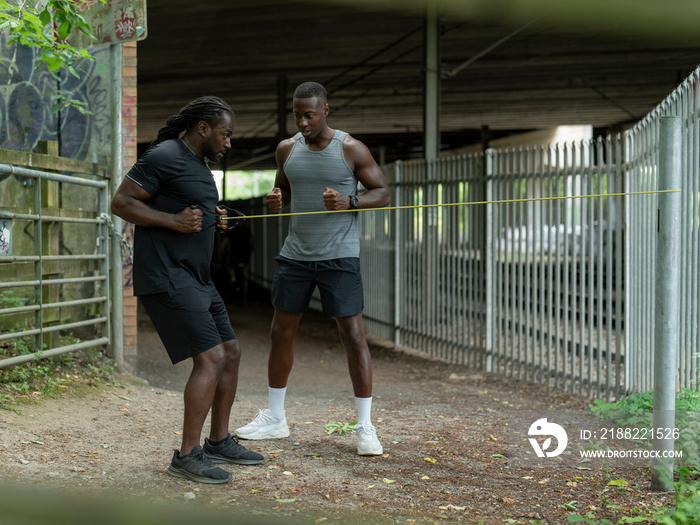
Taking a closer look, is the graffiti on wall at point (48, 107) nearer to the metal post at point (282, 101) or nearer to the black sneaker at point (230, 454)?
A: the black sneaker at point (230, 454)

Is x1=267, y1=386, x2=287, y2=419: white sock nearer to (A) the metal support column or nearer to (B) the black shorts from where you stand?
(B) the black shorts

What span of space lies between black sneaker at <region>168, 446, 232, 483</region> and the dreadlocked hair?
5.37 ft

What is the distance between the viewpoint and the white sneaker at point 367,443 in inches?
180

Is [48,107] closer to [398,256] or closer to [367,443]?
[367,443]

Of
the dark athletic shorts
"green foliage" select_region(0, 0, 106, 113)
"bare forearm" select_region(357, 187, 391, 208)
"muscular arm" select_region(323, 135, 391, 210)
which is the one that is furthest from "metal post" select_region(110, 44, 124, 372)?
the dark athletic shorts

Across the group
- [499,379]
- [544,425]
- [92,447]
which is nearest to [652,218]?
[544,425]

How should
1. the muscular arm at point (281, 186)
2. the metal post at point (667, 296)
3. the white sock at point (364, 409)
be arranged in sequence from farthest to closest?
the muscular arm at point (281, 186) → the white sock at point (364, 409) → the metal post at point (667, 296)

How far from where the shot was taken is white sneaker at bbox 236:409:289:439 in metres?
4.91

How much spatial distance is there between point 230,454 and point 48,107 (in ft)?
14.7

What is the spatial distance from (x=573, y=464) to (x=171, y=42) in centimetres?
1461

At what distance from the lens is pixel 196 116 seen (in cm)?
411

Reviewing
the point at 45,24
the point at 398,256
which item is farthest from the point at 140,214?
the point at 398,256

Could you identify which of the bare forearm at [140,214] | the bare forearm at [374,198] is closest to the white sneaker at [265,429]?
the bare forearm at [374,198]

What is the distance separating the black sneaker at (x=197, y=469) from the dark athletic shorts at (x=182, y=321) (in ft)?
1.64
